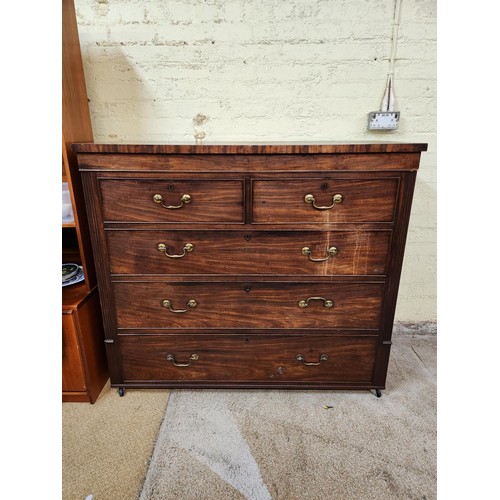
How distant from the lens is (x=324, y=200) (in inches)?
45.6

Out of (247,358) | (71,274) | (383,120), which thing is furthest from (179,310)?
(383,120)

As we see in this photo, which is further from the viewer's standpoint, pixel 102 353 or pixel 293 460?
pixel 102 353

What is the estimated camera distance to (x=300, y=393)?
1.43m

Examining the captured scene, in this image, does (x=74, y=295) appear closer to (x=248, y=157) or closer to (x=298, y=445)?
(x=248, y=157)

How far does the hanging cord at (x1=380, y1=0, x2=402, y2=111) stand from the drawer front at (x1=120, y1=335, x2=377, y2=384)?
3.68 ft

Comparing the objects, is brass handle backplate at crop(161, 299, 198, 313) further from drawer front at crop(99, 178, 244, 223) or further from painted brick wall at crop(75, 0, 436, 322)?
painted brick wall at crop(75, 0, 436, 322)

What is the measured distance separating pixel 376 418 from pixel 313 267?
71 cm

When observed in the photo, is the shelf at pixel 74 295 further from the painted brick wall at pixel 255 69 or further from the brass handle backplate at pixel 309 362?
Answer: the brass handle backplate at pixel 309 362

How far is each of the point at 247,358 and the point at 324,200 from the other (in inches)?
29.8

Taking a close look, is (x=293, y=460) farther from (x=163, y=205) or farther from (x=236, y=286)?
(x=163, y=205)

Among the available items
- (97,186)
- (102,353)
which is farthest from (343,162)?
(102,353)

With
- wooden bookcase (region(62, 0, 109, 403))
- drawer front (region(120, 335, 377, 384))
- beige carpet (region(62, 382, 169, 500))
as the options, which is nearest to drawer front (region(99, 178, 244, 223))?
wooden bookcase (region(62, 0, 109, 403))

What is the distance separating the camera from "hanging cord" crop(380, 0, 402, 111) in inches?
55.4
